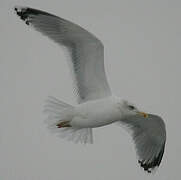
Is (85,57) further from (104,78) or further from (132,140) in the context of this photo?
(132,140)

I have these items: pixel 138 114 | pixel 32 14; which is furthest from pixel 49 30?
pixel 138 114

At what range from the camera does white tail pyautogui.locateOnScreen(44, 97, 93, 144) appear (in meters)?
6.15

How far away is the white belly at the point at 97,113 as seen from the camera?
5984 millimetres

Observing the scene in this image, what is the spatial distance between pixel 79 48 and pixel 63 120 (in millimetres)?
849

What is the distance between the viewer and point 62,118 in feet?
20.4

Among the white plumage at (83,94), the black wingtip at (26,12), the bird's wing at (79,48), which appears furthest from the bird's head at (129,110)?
the black wingtip at (26,12)

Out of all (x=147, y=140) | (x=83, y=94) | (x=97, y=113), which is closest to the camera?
(x=97, y=113)

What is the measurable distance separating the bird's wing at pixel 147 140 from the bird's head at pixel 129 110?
0.42 m

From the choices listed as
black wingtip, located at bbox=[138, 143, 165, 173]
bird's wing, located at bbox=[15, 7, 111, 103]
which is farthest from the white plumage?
black wingtip, located at bbox=[138, 143, 165, 173]

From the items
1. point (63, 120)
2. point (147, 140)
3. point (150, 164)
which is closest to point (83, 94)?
point (63, 120)

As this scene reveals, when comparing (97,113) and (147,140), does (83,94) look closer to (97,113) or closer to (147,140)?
(97,113)

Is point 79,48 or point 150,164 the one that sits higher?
point 79,48

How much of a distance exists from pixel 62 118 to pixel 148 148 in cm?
129

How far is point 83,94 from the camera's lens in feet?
20.8
